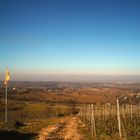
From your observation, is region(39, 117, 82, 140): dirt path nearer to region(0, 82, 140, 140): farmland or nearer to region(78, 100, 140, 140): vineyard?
region(0, 82, 140, 140): farmland

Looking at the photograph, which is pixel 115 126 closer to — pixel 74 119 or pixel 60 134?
pixel 60 134

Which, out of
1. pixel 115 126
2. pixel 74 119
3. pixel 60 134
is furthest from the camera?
pixel 74 119

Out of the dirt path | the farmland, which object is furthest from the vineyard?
the dirt path

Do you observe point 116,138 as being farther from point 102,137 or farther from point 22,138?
point 22,138

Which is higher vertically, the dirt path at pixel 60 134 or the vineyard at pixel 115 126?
the vineyard at pixel 115 126

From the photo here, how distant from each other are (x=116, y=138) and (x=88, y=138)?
8.09 ft

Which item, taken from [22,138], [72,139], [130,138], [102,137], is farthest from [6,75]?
[130,138]

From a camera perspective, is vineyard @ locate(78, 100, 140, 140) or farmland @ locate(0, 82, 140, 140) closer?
vineyard @ locate(78, 100, 140, 140)

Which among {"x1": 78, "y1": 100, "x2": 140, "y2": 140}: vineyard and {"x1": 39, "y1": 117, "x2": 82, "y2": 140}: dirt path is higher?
{"x1": 78, "y1": 100, "x2": 140, "y2": 140}: vineyard

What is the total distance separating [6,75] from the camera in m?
25.0

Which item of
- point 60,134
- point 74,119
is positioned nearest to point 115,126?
point 60,134

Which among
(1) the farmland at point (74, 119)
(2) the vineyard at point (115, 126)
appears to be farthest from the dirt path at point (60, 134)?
(2) the vineyard at point (115, 126)

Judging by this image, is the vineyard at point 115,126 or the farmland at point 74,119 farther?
the farmland at point 74,119

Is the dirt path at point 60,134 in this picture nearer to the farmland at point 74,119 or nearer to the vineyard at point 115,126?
the farmland at point 74,119
